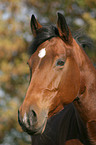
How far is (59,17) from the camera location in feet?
8.52

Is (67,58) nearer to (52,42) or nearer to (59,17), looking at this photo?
(52,42)

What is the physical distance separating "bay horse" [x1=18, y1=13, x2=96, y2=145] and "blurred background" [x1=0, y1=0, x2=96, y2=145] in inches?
357

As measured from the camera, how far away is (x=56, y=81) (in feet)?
8.14

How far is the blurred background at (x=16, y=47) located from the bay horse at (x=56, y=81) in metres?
9.08

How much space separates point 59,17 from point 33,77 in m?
0.78

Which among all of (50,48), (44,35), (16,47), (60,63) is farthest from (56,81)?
(16,47)

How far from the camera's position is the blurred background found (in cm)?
1195

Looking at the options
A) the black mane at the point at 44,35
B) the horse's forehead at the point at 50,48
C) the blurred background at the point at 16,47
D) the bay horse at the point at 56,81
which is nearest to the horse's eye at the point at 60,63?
the bay horse at the point at 56,81

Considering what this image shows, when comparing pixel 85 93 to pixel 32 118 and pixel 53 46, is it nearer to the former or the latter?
pixel 53 46

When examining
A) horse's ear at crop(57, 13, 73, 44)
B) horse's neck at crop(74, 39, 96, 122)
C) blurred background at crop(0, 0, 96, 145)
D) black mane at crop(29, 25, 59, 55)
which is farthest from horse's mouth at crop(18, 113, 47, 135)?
blurred background at crop(0, 0, 96, 145)

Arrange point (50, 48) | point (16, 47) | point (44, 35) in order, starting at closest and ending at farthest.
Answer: point (50, 48) < point (44, 35) < point (16, 47)

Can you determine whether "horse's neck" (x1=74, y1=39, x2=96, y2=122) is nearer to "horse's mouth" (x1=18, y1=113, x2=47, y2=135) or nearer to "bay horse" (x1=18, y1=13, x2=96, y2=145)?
"bay horse" (x1=18, y1=13, x2=96, y2=145)

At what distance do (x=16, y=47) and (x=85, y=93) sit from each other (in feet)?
34.1

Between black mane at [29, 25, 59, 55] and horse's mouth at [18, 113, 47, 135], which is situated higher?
black mane at [29, 25, 59, 55]
